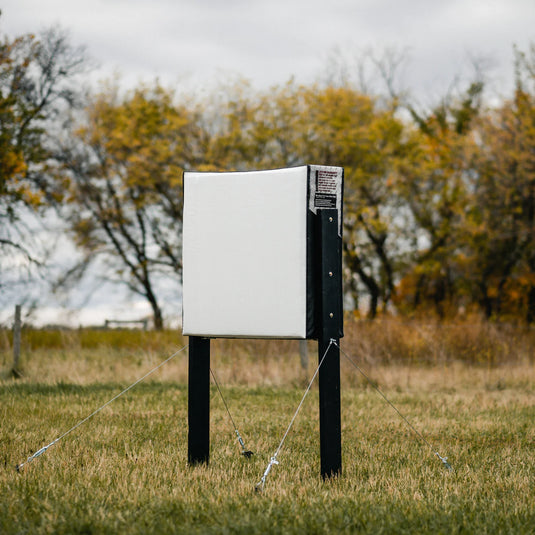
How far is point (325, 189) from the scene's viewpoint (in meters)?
5.62

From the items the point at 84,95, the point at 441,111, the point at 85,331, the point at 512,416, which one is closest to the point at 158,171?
the point at 84,95

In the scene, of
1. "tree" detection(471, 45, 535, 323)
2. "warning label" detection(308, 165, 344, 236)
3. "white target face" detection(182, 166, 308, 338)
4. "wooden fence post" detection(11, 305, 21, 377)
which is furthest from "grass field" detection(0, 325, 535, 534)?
"tree" detection(471, 45, 535, 323)

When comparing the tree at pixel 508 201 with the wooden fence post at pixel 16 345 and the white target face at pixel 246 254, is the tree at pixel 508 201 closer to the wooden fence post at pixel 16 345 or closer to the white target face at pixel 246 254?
the wooden fence post at pixel 16 345

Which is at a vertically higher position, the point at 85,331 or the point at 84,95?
the point at 84,95

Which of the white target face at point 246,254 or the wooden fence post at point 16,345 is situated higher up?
the white target face at point 246,254

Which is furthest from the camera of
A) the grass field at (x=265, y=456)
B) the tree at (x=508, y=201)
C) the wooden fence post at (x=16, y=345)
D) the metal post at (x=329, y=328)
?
the tree at (x=508, y=201)

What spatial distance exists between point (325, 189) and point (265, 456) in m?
2.62

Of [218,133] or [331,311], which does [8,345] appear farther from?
[218,133]

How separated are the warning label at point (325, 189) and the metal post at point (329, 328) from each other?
4.2 inches

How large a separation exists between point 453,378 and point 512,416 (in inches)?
180

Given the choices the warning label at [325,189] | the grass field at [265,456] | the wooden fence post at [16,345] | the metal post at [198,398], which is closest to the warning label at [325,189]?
the warning label at [325,189]

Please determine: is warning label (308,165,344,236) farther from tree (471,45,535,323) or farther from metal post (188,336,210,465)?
tree (471,45,535,323)

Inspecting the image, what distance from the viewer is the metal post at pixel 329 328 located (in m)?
5.45

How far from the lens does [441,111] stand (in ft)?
118
